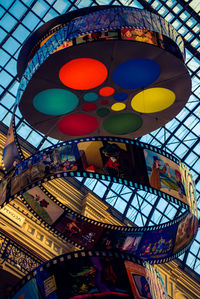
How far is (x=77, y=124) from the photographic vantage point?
19.0 metres

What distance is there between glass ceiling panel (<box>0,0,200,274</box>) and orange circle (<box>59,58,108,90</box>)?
9.77 meters

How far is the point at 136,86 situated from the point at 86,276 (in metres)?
7.61

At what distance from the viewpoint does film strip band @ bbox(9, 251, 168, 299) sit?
13.0 m

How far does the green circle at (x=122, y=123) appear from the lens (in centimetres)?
1884

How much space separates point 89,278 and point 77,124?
25.1 feet

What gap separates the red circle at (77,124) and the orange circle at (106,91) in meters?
1.46

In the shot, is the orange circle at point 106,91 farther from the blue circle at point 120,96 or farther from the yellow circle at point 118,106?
the yellow circle at point 118,106

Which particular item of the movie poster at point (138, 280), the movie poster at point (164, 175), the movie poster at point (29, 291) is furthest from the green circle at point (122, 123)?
the movie poster at point (29, 291)

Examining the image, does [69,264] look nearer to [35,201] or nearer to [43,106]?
[35,201]

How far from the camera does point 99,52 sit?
15.4 meters

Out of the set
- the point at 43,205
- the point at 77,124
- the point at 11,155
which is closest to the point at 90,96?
the point at 77,124

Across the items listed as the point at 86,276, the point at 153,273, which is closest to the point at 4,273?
the point at 86,276

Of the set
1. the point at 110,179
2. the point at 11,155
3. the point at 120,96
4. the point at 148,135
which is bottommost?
the point at 11,155

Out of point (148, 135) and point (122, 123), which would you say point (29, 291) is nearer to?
point (122, 123)
